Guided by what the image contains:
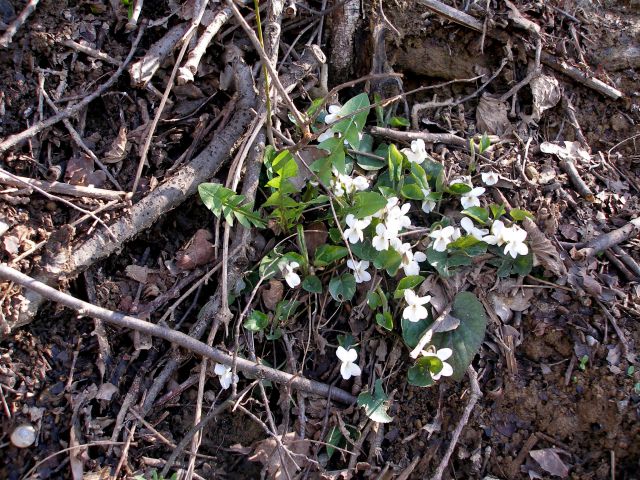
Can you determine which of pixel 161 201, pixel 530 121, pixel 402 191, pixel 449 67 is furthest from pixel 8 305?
pixel 530 121

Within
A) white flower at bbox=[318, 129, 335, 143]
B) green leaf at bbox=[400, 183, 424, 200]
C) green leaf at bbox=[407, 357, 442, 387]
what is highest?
white flower at bbox=[318, 129, 335, 143]

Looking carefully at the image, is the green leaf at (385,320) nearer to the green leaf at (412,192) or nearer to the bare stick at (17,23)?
the green leaf at (412,192)

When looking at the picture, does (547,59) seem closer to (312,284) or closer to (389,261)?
(389,261)

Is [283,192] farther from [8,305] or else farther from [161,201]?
[8,305]

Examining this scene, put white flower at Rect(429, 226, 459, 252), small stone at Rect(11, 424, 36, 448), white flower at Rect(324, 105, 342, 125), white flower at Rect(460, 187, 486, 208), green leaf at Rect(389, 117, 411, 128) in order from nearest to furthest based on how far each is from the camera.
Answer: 1. small stone at Rect(11, 424, 36, 448)
2. white flower at Rect(429, 226, 459, 252)
3. white flower at Rect(460, 187, 486, 208)
4. white flower at Rect(324, 105, 342, 125)
5. green leaf at Rect(389, 117, 411, 128)

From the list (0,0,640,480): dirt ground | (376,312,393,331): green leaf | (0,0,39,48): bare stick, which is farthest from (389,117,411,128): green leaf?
(0,0,39,48): bare stick

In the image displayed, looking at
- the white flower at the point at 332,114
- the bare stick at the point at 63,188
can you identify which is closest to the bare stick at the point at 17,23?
the bare stick at the point at 63,188

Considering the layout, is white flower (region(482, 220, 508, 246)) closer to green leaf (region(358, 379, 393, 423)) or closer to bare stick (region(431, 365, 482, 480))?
bare stick (region(431, 365, 482, 480))

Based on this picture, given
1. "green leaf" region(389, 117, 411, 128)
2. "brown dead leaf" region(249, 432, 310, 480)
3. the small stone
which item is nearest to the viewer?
the small stone
